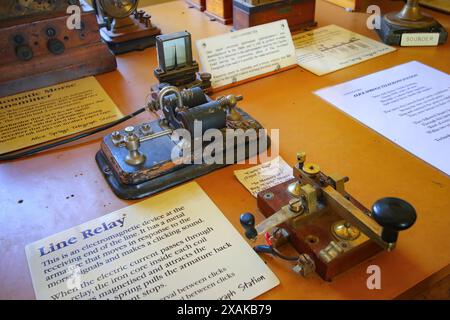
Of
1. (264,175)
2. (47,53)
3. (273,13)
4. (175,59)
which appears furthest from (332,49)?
(47,53)

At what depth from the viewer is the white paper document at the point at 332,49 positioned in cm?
118

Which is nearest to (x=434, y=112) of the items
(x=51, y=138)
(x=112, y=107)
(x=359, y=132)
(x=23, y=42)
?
(x=359, y=132)

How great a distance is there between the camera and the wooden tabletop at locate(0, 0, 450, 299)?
622 millimetres

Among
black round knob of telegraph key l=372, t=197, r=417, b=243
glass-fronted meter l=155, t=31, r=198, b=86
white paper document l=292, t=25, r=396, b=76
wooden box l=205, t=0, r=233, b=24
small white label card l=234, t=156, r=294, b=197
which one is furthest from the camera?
wooden box l=205, t=0, r=233, b=24

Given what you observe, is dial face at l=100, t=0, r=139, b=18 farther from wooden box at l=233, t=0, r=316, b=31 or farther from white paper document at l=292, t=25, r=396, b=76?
white paper document at l=292, t=25, r=396, b=76

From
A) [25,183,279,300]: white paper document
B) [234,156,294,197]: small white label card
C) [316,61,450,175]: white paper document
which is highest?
[316,61,450,175]: white paper document

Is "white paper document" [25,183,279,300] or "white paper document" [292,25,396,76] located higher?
"white paper document" [292,25,396,76]

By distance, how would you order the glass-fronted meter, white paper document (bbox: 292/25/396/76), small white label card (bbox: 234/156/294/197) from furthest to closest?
white paper document (bbox: 292/25/396/76) < the glass-fronted meter < small white label card (bbox: 234/156/294/197)

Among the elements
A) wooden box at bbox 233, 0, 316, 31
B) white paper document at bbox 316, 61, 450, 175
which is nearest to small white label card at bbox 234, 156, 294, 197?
white paper document at bbox 316, 61, 450, 175

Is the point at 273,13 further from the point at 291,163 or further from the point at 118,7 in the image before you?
the point at 291,163

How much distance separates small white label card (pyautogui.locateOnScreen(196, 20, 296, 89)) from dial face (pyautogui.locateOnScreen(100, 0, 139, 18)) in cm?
33

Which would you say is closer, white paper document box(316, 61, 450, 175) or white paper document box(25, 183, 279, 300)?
white paper document box(25, 183, 279, 300)

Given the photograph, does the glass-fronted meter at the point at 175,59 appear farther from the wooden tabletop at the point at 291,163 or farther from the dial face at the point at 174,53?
the wooden tabletop at the point at 291,163

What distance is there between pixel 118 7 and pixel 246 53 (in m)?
0.41
